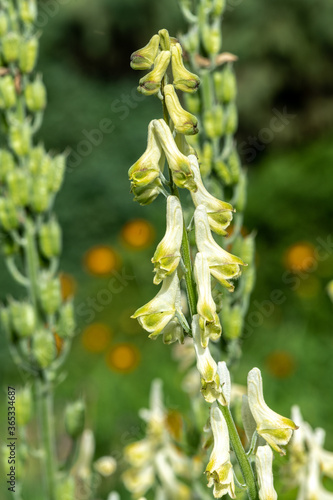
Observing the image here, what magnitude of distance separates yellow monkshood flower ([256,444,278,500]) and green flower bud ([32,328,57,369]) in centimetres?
78

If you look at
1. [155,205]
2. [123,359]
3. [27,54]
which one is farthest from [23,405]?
[155,205]

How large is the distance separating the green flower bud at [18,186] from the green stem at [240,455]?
87 cm

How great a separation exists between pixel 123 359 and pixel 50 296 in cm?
243

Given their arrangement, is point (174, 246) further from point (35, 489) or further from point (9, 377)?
point (9, 377)

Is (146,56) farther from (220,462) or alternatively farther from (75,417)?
(75,417)

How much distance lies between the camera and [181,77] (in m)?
0.76

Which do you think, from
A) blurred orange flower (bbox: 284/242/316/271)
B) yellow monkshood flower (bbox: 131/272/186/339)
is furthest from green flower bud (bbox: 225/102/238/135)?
blurred orange flower (bbox: 284/242/316/271)

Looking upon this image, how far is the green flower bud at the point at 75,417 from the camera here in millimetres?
1408

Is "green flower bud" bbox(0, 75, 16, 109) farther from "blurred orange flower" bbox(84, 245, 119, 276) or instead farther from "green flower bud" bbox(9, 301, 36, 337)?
"blurred orange flower" bbox(84, 245, 119, 276)

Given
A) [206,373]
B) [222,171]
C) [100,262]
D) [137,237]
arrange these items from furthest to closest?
[137,237] → [100,262] → [222,171] → [206,373]

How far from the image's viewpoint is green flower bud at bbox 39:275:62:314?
147 centimetres

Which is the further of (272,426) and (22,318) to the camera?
(22,318)

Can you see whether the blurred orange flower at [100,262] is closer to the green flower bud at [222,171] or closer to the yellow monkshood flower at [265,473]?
the green flower bud at [222,171]

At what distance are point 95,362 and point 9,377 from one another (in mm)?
817
